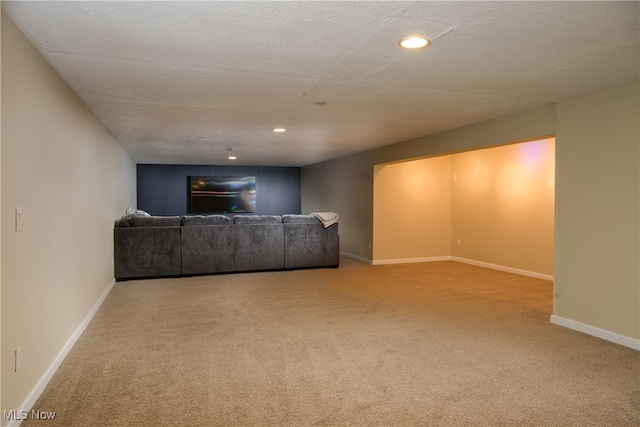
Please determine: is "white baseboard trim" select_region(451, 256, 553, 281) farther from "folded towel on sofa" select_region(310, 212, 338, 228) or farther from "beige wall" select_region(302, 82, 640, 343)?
"folded towel on sofa" select_region(310, 212, 338, 228)

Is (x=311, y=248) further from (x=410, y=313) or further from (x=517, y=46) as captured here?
(x=517, y=46)

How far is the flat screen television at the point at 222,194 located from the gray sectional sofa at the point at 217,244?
4.75 metres

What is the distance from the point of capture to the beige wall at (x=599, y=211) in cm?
333

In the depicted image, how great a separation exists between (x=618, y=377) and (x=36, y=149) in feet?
12.5

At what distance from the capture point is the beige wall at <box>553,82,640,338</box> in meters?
3.33

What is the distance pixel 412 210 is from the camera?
24.8 feet

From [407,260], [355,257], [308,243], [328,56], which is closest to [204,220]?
[308,243]

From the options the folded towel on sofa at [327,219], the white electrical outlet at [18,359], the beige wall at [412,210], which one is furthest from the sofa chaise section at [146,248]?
the white electrical outlet at [18,359]

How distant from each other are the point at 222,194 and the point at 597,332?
9088 millimetres

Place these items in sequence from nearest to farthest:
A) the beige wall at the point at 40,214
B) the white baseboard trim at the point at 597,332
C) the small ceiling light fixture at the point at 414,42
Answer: the beige wall at the point at 40,214 < the small ceiling light fixture at the point at 414,42 < the white baseboard trim at the point at 597,332

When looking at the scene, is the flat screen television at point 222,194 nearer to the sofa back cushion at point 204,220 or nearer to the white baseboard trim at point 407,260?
the sofa back cushion at point 204,220

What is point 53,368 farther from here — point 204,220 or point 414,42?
point 204,220

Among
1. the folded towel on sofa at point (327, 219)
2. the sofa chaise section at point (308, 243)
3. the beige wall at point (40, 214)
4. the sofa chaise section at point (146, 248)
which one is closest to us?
the beige wall at point (40, 214)

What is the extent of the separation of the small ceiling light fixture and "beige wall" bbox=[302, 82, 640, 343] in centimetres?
194
